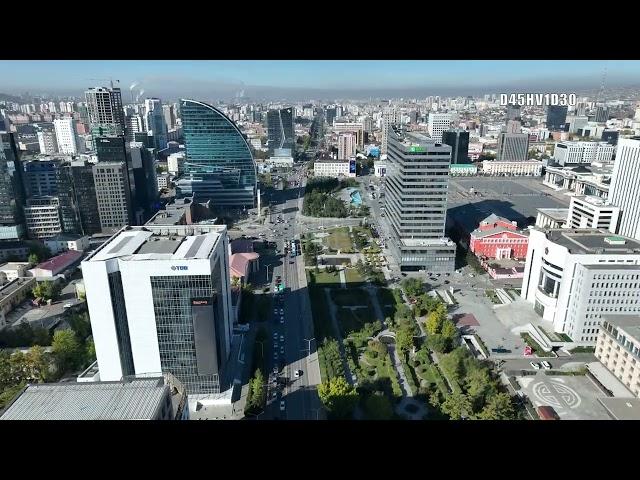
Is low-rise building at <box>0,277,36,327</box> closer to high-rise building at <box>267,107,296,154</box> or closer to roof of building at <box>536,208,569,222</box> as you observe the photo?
roof of building at <box>536,208,569,222</box>

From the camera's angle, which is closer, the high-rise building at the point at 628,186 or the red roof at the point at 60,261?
the red roof at the point at 60,261

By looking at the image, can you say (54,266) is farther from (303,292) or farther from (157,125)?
(157,125)

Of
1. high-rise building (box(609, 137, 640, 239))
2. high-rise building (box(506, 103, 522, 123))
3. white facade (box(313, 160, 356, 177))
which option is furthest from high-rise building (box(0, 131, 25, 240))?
high-rise building (box(506, 103, 522, 123))

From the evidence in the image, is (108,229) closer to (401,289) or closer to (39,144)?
(401,289)

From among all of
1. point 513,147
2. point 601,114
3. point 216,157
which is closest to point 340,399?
point 216,157

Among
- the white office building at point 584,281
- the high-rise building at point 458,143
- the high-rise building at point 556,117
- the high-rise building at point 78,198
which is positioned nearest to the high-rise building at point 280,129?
the high-rise building at point 458,143

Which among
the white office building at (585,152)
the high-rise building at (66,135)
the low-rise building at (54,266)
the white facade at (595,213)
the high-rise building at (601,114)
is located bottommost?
the low-rise building at (54,266)

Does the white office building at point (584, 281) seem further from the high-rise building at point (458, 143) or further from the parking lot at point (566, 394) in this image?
the high-rise building at point (458, 143)
